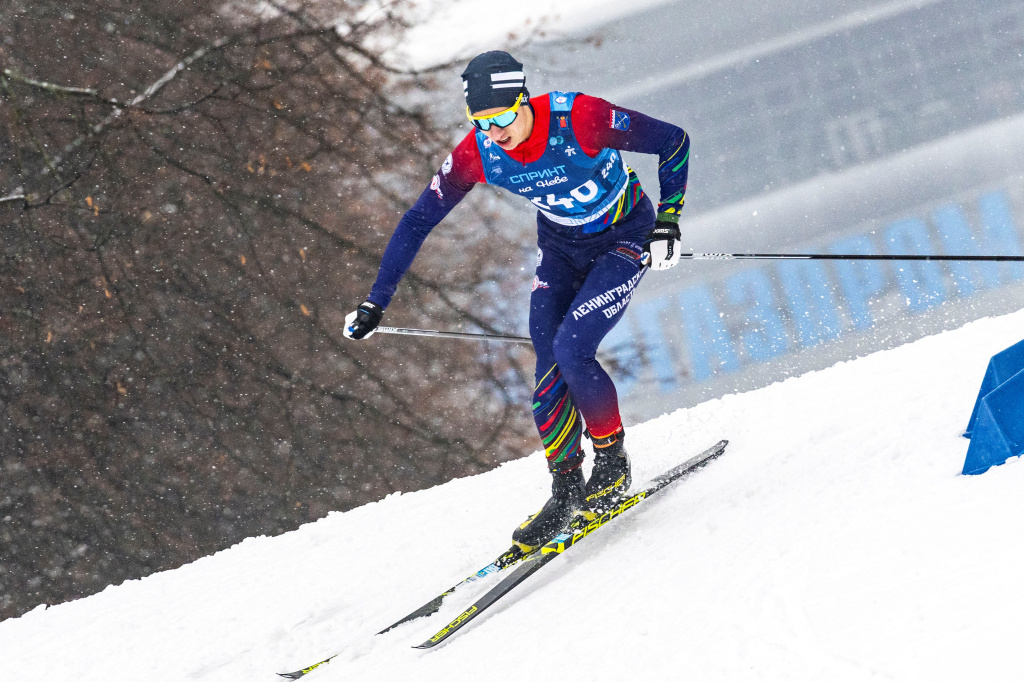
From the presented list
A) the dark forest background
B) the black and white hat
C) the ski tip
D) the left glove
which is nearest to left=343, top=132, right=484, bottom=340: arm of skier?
the black and white hat

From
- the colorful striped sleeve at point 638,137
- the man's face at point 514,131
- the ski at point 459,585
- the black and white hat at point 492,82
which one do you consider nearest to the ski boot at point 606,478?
the ski at point 459,585

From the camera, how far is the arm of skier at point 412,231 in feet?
11.1

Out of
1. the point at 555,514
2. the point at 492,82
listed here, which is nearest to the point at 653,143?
the point at 492,82

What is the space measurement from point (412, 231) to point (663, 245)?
1036 millimetres

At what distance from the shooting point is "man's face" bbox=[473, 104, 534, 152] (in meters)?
3.02

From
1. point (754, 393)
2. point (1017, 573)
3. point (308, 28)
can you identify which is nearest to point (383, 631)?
point (1017, 573)

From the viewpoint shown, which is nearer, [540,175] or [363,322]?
[540,175]

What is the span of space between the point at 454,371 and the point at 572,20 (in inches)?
196

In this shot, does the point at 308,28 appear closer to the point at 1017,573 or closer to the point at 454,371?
the point at 454,371

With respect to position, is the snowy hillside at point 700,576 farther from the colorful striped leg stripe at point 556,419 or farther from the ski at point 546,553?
the colorful striped leg stripe at point 556,419

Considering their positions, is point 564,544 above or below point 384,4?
below

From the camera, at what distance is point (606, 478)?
3498 mm

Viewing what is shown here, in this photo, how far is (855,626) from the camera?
1.95 m

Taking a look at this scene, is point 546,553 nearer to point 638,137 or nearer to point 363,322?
point 363,322
